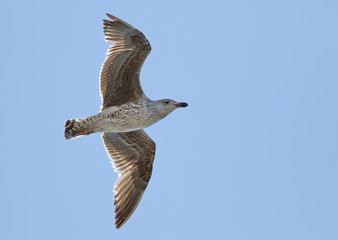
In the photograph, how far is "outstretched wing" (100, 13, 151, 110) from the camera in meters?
12.9

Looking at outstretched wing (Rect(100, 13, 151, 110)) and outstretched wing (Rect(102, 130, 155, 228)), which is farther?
outstretched wing (Rect(102, 130, 155, 228))

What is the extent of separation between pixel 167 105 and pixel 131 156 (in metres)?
1.55

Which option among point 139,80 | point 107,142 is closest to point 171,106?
point 139,80

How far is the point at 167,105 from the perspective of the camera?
43.7 ft

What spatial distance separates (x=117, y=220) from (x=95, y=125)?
1.98m

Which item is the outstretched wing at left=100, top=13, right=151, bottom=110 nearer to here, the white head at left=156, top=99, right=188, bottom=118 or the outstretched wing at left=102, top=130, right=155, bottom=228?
the white head at left=156, top=99, right=188, bottom=118

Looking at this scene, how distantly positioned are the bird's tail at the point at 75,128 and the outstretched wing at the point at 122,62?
726mm

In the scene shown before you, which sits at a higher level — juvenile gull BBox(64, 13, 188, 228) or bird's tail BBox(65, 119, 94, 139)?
juvenile gull BBox(64, 13, 188, 228)

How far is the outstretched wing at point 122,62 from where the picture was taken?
42.2 feet

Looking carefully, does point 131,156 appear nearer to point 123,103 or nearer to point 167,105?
point 123,103

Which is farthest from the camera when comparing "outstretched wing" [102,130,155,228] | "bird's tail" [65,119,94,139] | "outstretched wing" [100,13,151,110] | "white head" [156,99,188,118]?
"outstretched wing" [102,130,155,228]

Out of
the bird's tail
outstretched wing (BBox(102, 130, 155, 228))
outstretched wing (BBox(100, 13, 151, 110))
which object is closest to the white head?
outstretched wing (BBox(100, 13, 151, 110))

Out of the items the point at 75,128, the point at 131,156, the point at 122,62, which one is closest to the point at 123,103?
the point at 122,62

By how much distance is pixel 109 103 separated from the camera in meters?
13.4
